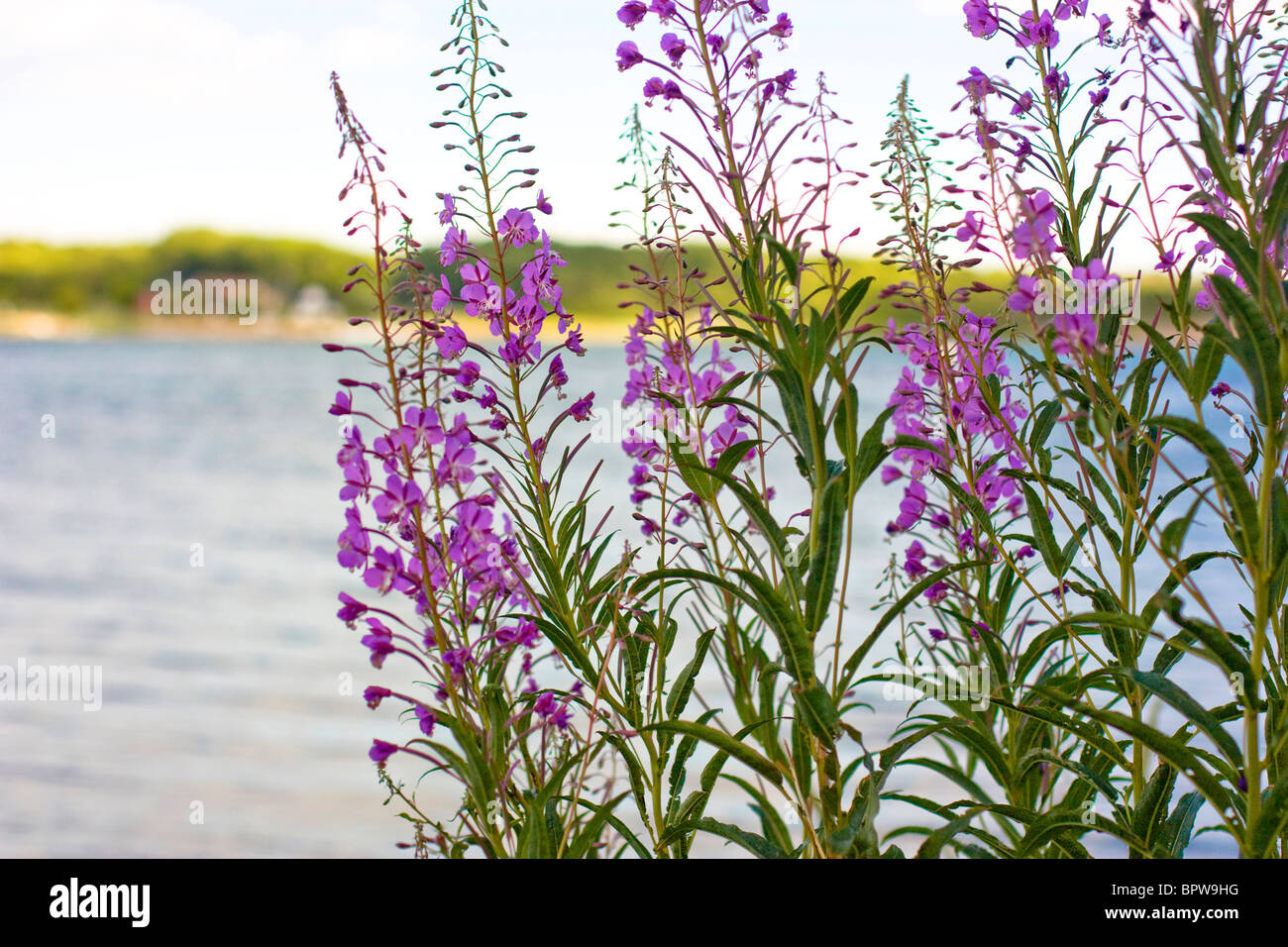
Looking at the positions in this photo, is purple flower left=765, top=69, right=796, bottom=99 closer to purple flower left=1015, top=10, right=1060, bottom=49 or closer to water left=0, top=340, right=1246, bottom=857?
purple flower left=1015, top=10, right=1060, bottom=49

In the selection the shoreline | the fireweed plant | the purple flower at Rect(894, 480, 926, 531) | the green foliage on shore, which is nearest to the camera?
the fireweed plant

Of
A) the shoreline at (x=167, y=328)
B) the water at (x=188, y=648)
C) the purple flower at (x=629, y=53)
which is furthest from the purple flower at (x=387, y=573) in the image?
the shoreline at (x=167, y=328)

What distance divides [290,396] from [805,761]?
2660 centimetres

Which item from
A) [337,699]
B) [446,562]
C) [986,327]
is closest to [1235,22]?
[986,327]

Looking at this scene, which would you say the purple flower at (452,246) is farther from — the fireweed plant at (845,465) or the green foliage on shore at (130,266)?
the green foliage on shore at (130,266)

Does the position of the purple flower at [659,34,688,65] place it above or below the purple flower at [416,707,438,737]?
above

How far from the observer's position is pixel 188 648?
308 inches

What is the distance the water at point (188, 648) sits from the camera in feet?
16.7

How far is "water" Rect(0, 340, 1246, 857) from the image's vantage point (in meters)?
5.09

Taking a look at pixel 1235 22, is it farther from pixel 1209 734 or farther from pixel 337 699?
pixel 337 699

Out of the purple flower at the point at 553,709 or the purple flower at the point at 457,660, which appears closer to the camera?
the purple flower at the point at 457,660

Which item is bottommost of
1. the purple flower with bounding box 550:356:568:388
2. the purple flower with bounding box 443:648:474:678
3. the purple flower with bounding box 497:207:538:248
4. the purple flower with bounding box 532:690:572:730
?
the purple flower with bounding box 532:690:572:730

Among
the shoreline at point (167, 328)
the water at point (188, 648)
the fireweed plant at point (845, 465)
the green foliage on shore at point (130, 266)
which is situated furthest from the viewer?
the green foliage on shore at point (130, 266)

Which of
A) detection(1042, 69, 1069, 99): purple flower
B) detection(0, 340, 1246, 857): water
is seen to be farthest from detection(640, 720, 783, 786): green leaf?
detection(0, 340, 1246, 857): water
